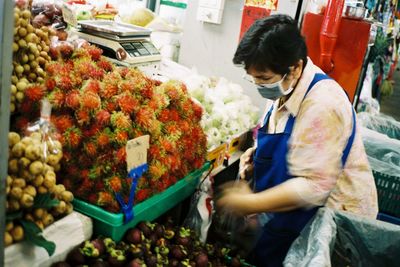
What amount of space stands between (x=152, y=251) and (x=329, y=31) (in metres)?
2.11

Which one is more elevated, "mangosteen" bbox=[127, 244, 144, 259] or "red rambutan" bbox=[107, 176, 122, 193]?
"red rambutan" bbox=[107, 176, 122, 193]

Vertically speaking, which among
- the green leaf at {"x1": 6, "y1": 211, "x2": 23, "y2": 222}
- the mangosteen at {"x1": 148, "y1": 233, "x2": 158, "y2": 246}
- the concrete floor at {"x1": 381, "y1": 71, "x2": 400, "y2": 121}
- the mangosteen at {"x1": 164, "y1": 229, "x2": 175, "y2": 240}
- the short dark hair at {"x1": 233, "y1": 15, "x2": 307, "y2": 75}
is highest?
the short dark hair at {"x1": 233, "y1": 15, "x2": 307, "y2": 75}

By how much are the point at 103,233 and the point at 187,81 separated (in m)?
1.54

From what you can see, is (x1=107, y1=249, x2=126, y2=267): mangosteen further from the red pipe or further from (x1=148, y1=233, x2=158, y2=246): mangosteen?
the red pipe

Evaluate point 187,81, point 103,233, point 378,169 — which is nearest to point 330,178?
point 103,233

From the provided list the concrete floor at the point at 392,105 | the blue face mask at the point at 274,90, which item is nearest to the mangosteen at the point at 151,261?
the blue face mask at the point at 274,90

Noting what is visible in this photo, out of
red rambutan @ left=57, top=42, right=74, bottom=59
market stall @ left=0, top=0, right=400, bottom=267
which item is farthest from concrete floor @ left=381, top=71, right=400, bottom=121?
red rambutan @ left=57, top=42, right=74, bottom=59

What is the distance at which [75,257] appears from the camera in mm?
1443

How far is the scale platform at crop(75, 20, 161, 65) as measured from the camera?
2.45 metres

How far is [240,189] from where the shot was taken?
6.31 feet

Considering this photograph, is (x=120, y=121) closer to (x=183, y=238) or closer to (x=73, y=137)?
(x=73, y=137)

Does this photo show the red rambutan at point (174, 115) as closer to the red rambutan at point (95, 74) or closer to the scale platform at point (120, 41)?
the red rambutan at point (95, 74)

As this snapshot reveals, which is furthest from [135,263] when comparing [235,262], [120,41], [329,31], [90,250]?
[329,31]

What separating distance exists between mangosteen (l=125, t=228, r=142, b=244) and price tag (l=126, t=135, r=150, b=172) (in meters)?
0.26
